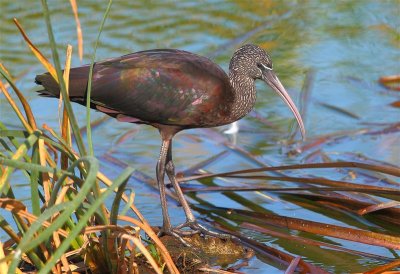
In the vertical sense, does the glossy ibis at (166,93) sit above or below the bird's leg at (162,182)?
above

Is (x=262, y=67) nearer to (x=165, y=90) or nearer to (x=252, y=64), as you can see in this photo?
A: (x=252, y=64)

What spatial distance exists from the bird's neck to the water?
0.62 metres

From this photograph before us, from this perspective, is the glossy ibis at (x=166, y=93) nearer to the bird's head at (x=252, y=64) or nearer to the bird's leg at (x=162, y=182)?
the bird's leg at (x=162, y=182)

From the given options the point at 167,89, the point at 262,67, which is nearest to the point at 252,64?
the point at 262,67

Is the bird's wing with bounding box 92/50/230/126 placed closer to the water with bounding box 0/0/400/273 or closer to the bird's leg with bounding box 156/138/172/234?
the bird's leg with bounding box 156/138/172/234

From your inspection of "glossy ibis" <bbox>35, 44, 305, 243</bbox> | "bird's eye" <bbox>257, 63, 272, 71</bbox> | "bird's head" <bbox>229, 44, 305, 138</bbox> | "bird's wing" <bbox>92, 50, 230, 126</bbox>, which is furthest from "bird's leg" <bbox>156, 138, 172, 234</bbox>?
"bird's eye" <bbox>257, 63, 272, 71</bbox>

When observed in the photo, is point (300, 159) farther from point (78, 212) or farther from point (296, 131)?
point (78, 212)

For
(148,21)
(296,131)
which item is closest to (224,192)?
(296,131)

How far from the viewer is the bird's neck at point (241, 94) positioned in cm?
549

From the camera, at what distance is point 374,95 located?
770cm

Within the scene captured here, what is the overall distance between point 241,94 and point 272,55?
301cm

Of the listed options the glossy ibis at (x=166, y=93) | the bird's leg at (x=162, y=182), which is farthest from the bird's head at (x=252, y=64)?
the bird's leg at (x=162, y=182)

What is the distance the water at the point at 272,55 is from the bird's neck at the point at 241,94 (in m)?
0.62

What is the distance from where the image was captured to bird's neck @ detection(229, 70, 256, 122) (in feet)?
18.0
